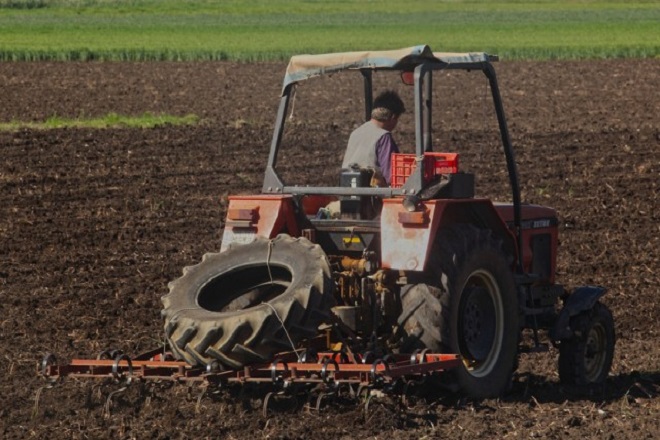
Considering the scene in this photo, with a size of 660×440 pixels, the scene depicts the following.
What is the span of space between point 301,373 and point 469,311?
1.29 metres

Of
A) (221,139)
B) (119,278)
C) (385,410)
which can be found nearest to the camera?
(385,410)

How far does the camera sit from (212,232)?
14430 millimetres

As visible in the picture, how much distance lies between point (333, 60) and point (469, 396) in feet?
7.03

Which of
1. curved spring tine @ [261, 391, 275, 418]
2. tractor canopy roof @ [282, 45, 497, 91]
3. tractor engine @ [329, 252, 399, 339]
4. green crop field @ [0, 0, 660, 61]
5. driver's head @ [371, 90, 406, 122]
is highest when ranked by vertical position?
tractor canopy roof @ [282, 45, 497, 91]

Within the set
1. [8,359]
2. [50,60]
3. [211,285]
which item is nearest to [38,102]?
[50,60]

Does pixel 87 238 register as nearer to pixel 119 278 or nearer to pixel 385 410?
pixel 119 278

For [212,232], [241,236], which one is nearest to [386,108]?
[241,236]

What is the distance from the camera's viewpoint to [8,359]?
31.1 ft

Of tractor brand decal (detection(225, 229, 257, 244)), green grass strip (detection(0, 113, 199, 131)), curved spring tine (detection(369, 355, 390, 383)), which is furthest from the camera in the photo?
green grass strip (detection(0, 113, 199, 131))

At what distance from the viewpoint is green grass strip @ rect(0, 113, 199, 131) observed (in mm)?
21672

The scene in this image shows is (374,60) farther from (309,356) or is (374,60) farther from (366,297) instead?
(309,356)

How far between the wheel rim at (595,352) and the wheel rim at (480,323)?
1018mm

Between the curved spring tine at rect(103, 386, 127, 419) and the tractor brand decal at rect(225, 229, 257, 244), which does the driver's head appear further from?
the curved spring tine at rect(103, 386, 127, 419)

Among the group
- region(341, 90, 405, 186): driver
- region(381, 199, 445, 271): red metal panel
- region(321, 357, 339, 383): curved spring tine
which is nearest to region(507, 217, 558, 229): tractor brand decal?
region(341, 90, 405, 186): driver
